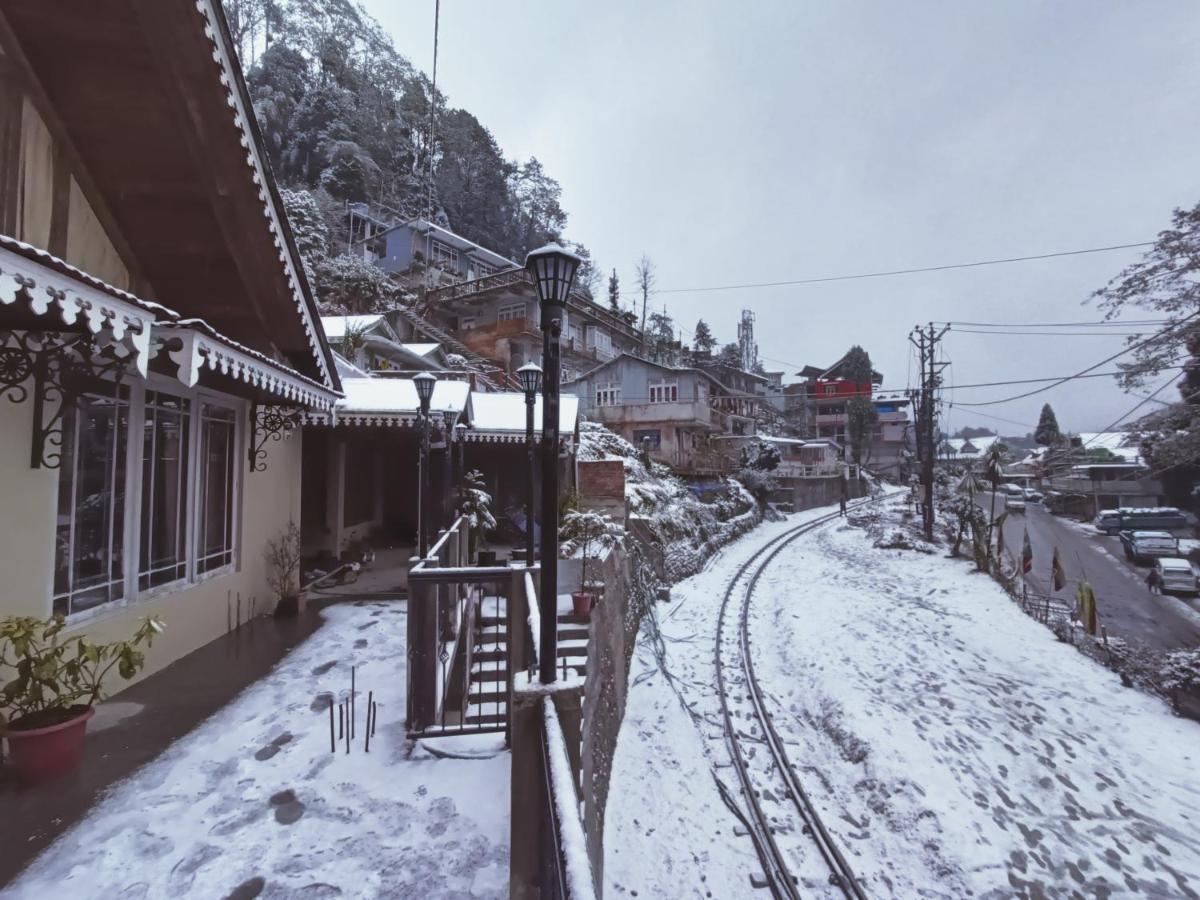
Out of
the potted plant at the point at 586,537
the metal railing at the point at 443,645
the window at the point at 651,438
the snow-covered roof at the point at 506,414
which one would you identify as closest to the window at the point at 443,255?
the window at the point at 651,438

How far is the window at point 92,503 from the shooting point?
13.9 ft

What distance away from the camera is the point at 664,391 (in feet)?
101

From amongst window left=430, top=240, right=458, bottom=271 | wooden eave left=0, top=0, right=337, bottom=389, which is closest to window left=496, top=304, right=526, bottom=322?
window left=430, top=240, right=458, bottom=271

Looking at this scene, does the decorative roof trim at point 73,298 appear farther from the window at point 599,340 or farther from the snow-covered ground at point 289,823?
the window at point 599,340

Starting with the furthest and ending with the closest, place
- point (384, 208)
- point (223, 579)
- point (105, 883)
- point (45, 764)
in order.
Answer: point (384, 208), point (223, 579), point (45, 764), point (105, 883)

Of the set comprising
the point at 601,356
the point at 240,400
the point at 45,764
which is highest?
the point at 601,356

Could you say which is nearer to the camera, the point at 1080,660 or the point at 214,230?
the point at 214,230

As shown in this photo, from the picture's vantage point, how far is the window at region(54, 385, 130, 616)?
425cm

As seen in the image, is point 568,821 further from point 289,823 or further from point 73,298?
point 73,298

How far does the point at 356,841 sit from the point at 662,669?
8.01 meters

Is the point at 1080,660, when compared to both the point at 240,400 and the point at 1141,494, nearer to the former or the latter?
the point at 240,400

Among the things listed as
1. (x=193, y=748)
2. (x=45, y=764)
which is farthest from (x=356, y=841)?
(x=45, y=764)

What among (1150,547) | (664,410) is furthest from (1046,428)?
(664,410)

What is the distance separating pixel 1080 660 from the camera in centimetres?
1129
